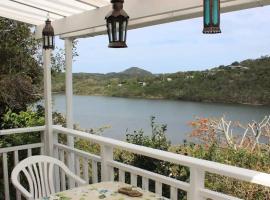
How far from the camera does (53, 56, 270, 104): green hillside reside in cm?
602

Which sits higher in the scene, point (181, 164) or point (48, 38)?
point (48, 38)

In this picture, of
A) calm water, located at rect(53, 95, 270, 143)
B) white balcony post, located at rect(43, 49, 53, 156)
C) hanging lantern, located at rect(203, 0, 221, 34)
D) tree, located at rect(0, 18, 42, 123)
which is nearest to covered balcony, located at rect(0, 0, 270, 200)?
white balcony post, located at rect(43, 49, 53, 156)

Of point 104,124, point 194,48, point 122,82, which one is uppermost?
point 194,48

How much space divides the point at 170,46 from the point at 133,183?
17.1 feet

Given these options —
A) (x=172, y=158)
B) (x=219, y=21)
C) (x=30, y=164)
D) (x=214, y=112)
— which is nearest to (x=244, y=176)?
(x=172, y=158)

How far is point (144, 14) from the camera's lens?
326 cm

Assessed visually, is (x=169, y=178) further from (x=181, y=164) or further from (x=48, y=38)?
(x=48, y=38)

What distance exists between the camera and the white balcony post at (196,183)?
2.28 m

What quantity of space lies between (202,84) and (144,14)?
10.4ft

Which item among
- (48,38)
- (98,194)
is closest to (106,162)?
(98,194)

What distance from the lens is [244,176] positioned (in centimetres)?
199

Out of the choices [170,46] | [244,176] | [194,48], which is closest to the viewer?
[244,176]

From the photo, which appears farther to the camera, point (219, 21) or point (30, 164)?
point (30, 164)

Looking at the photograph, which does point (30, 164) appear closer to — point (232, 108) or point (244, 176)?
point (244, 176)
